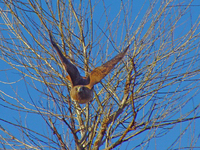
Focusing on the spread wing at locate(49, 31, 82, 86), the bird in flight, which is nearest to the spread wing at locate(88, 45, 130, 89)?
the bird in flight

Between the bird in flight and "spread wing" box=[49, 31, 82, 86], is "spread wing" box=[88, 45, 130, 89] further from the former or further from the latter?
"spread wing" box=[49, 31, 82, 86]

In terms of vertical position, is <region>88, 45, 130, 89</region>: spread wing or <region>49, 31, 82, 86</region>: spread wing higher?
<region>49, 31, 82, 86</region>: spread wing

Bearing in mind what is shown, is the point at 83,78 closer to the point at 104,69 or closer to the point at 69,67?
the point at 69,67

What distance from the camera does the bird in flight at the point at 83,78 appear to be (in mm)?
3469

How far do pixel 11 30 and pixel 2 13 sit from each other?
0.24 metres

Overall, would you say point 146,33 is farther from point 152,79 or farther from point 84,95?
point 84,95

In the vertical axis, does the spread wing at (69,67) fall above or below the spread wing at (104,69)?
above

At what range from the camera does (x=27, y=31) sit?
11.0 ft

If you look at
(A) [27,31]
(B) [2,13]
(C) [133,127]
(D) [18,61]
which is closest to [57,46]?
(A) [27,31]

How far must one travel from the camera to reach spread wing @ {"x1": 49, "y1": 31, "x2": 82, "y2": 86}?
3423mm

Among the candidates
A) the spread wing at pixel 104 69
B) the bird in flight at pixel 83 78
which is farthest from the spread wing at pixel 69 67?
the spread wing at pixel 104 69

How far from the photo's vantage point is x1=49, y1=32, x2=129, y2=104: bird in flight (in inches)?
137

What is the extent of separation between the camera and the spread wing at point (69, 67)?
3423 mm

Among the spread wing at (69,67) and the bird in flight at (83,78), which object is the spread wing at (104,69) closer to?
the bird in flight at (83,78)
